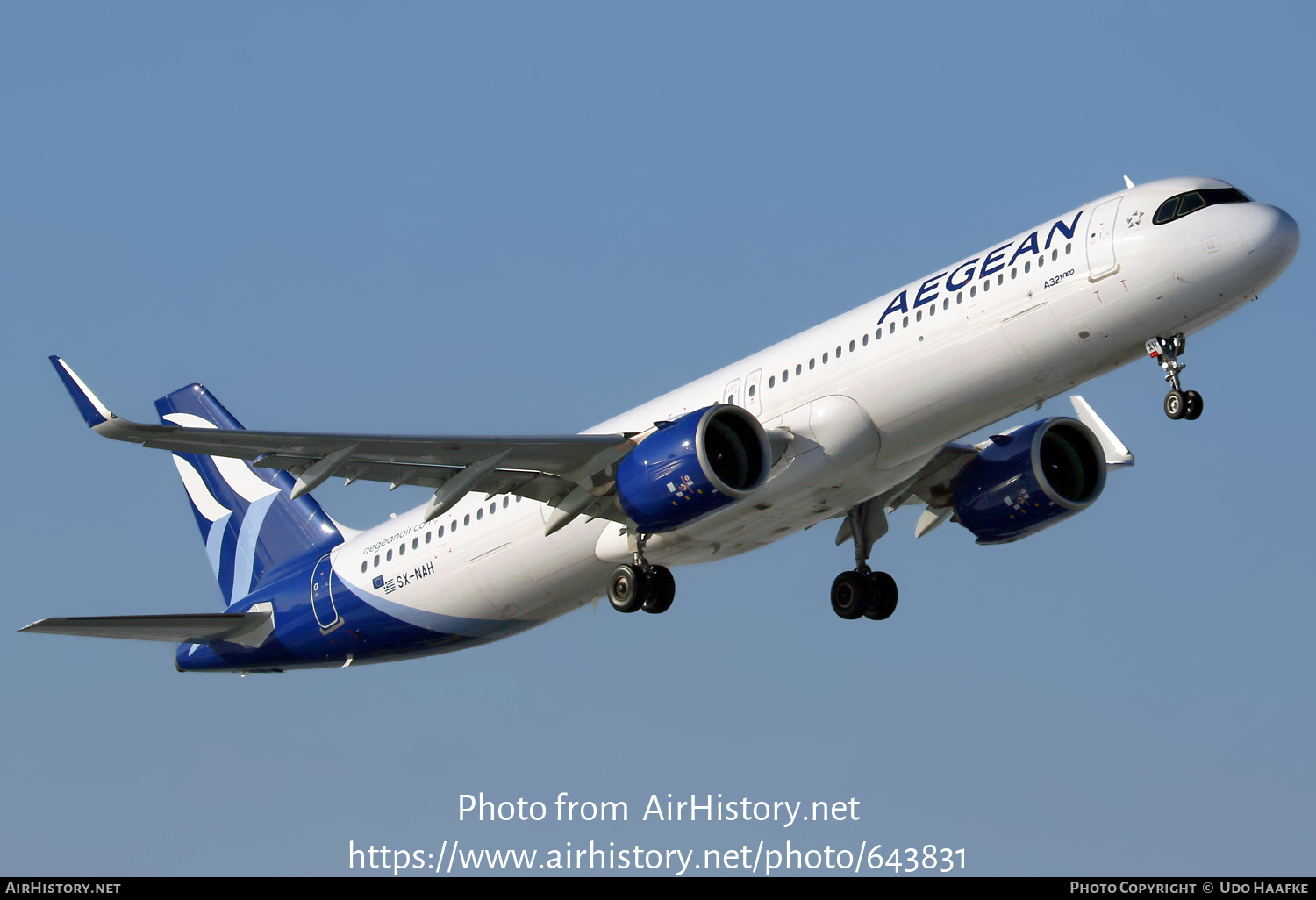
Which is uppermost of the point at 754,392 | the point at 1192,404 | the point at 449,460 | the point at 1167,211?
the point at 1167,211

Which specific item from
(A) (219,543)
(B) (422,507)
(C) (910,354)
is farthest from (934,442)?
(A) (219,543)

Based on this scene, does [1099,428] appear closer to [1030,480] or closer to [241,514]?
[1030,480]

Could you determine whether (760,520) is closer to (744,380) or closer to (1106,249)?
(744,380)

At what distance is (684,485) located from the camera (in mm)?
28797

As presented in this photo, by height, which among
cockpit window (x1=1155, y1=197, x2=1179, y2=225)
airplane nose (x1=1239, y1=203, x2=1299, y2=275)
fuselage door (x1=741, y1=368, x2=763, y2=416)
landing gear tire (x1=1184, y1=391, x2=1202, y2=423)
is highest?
cockpit window (x1=1155, y1=197, x2=1179, y2=225)

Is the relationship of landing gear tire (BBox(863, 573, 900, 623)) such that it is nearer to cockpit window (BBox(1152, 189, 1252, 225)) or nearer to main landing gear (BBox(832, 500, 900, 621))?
main landing gear (BBox(832, 500, 900, 621))

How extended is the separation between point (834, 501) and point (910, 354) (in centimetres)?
352

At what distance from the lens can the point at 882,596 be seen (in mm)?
35000

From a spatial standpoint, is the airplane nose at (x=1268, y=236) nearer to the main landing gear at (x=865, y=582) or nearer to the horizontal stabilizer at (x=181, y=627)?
the main landing gear at (x=865, y=582)

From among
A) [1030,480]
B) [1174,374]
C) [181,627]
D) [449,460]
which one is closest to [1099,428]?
[1030,480]

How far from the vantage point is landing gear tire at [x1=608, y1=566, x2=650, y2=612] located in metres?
31.0

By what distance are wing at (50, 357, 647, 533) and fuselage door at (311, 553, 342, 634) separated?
19.1ft

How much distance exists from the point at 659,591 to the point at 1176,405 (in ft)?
31.6

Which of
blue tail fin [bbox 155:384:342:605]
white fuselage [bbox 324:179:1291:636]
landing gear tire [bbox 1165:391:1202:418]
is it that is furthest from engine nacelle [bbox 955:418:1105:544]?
blue tail fin [bbox 155:384:342:605]
